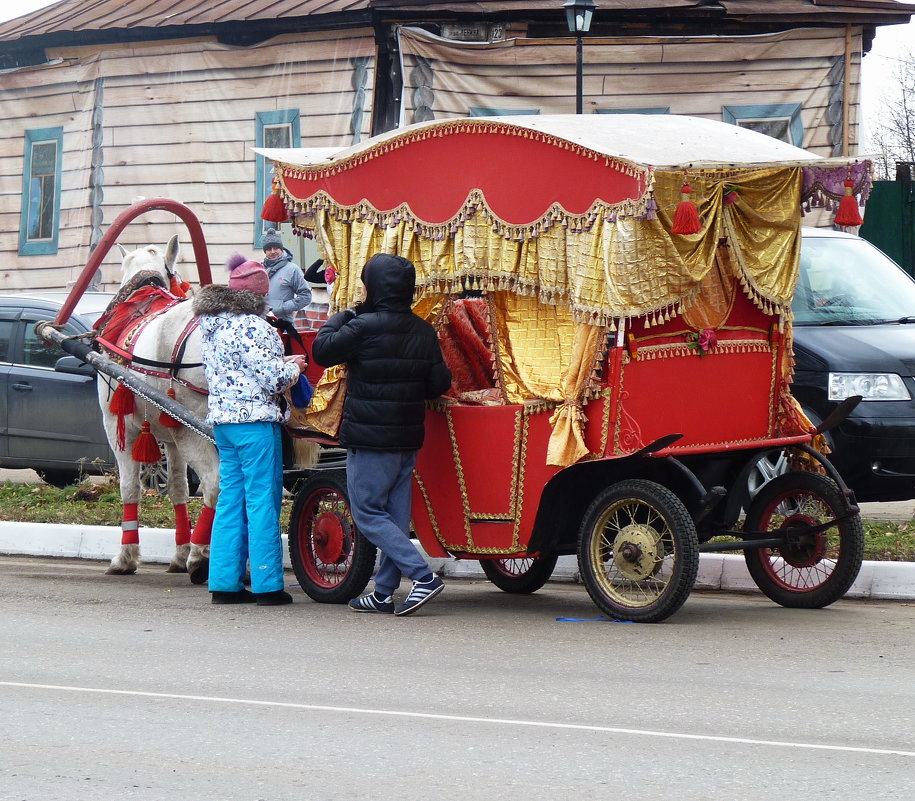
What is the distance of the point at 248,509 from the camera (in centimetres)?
918

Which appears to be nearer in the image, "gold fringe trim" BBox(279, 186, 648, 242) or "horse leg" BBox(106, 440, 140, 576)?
"gold fringe trim" BBox(279, 186, 648, 242)

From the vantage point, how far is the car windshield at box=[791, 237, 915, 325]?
11.6 m

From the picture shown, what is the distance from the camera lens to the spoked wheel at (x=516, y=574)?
32.4ft

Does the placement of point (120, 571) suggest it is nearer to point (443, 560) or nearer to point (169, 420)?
point (169, 420)

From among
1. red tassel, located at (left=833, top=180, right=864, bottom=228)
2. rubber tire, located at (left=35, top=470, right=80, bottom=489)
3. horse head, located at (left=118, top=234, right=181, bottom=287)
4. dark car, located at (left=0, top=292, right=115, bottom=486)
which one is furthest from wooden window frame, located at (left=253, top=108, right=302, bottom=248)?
red tassel, located at (left=833, top=180, right=864, bottom=228)

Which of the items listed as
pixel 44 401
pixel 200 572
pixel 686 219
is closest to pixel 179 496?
pixel 200 572

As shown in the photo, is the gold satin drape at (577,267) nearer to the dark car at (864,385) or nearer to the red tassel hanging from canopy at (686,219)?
the red tassel hanging from canopy at (686,219)

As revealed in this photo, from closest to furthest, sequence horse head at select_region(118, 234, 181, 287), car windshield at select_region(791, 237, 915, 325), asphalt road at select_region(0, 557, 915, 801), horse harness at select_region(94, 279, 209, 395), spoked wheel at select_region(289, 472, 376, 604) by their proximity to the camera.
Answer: asphalt road at select_region(0, 557, 915, 801)
spoked wheel at select_region(289, 472, 376, 604)
horse harness at select_region(94, 279, 209, 395)
horse head at select_region(118, 234, 181, 287)
car windshield at select_region(791, 237, 915, 325)

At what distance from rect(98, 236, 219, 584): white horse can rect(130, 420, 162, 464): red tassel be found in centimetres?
9

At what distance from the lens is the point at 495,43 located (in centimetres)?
1894

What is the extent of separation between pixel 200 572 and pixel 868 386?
4.65 m


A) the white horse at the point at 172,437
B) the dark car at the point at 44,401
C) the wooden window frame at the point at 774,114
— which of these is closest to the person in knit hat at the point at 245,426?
the white horse at the point at 172,437

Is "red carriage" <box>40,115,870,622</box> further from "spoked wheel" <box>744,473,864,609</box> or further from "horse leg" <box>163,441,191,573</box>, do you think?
"horse leg" <box>163,441,191,573</box>

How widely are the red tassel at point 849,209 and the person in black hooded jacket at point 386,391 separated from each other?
7.59ft
